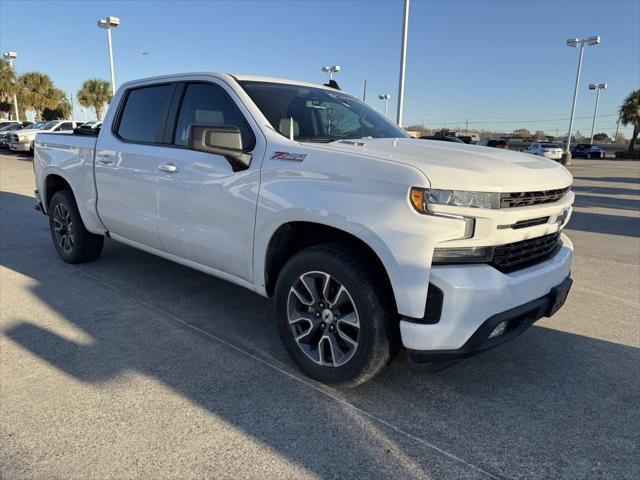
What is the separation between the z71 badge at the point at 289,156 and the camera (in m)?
2.88

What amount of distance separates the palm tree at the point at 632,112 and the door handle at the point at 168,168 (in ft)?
168

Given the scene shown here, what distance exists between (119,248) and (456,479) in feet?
17.3

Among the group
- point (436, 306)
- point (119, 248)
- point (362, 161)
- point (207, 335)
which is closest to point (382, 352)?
point (436, 306)

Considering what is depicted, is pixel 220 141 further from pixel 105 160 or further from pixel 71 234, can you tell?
pixel 71 234

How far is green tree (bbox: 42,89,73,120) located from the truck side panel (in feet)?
189

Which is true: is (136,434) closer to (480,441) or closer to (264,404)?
(264,404)

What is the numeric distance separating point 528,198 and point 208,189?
206cm

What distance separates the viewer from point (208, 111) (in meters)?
3.67

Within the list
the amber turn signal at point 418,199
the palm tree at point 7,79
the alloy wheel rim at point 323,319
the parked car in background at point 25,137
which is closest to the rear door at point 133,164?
the alloy wheel rim at point 323,319

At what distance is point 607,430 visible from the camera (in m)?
2.60

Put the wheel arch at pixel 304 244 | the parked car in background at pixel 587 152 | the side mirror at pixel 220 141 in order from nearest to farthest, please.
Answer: the wheel arch at pixel 304 244 < the side mirror at pixel 220 141 < the parked car in background at pixel 587 152

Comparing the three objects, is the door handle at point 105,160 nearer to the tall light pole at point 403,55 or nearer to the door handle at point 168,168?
the door handle at point 168,168

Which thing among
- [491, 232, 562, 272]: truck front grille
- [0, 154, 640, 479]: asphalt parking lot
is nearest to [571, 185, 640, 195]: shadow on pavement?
[0, 154, 640, 479]: asphalt parking lot

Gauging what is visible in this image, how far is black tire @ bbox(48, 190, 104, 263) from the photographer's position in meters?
5.21
